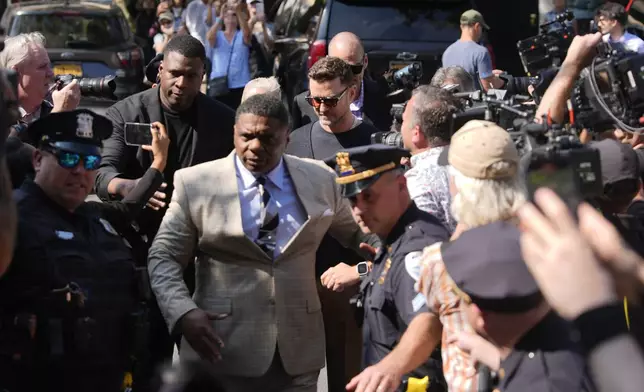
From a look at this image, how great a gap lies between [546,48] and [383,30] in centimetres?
646

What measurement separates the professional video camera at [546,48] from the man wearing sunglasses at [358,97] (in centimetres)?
173

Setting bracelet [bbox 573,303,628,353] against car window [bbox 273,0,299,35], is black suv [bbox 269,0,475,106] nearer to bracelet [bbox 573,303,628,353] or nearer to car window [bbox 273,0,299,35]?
car window [bbox 273,0,299,35]

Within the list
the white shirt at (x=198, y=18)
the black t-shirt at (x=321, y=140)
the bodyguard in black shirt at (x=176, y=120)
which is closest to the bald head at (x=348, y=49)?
the black t-shirt at (x=321, y=140)

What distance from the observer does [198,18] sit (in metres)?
17.5

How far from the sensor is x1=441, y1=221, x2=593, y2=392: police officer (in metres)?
3.21

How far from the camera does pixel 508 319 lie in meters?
3.27

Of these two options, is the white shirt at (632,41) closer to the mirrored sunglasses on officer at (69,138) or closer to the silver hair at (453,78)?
the silver hair at (453,78)

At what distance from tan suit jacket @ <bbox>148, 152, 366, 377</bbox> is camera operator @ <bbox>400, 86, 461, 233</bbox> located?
52cm

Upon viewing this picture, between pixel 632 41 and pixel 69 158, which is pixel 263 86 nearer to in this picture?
pixel 69 158

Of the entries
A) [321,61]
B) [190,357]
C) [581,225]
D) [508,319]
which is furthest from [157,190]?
[581,225]

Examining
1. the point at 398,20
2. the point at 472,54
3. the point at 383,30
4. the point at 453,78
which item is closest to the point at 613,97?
the point at 453,78

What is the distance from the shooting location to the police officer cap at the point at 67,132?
15.6 ft

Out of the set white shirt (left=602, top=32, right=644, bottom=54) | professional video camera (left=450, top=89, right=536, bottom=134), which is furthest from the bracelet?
white shirt (left=602, top=32, right=644, bottom=54)

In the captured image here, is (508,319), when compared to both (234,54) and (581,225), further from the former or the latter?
(234,54)
